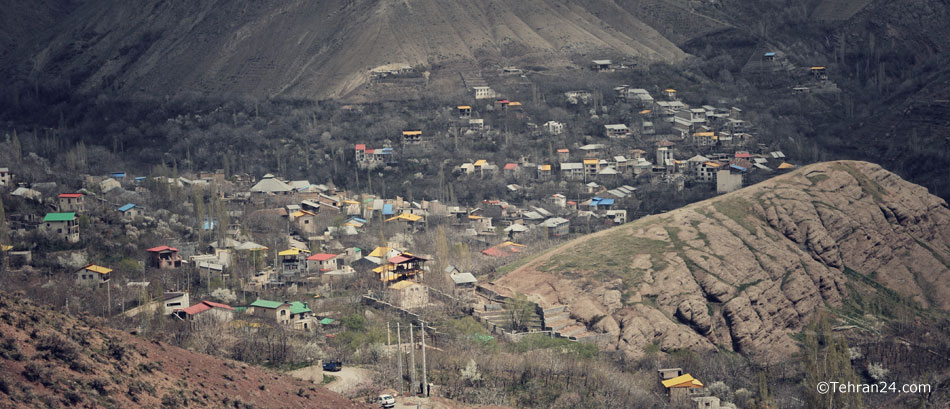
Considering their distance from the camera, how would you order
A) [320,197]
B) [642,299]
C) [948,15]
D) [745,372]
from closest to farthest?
[745,372], [642,299], [320,197], [948,15]

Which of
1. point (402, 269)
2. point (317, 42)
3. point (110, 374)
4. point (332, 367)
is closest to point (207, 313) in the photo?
point (332, 367)

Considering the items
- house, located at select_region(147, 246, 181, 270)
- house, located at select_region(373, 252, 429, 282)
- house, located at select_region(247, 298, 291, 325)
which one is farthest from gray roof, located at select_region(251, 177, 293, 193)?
house, located at select_region(247, 298, 291, 325)

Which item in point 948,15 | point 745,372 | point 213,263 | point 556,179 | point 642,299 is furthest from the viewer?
point 948,15

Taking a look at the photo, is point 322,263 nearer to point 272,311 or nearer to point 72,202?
point 272,311

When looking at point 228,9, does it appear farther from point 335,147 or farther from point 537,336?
point 537,336

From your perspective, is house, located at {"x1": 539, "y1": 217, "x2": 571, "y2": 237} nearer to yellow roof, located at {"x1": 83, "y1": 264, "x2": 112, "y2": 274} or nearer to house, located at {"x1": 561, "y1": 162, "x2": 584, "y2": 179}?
house, located at {"x1": 561, "y1": 162, "x2": 584, "y2": 179}

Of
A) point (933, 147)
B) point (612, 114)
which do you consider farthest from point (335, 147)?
point (933, 147)

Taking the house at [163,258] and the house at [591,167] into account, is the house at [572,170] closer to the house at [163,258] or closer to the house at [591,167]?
the house at [591,167]
